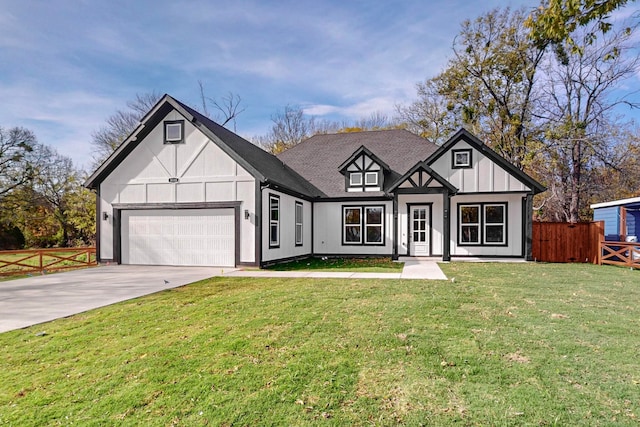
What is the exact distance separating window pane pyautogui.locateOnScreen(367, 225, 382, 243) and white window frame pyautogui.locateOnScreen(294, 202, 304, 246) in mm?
3004

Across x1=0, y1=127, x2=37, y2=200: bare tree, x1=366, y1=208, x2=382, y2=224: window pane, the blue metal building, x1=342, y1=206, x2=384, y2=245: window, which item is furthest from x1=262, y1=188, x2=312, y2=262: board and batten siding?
x1=0, y1=127, x2=37, y2=200: bare tree

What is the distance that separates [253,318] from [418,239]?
467 inches

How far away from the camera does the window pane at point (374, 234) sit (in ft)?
54.0

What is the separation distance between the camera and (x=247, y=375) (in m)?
3.74

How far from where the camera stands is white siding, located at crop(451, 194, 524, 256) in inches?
610

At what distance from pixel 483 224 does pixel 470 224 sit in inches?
20.5

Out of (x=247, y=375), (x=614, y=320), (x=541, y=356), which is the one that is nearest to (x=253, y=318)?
(x=247, y=375)

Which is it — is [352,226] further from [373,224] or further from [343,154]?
[343,154]

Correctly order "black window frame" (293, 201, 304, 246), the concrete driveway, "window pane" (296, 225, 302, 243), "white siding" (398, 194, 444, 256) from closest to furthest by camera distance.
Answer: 1. the concrete driveway
2. "black window frame" (293, 201, 304, 246)
3. "window pane" (296, 225, 302, 243)
4. "white siding" (398, 194, 444, 256)

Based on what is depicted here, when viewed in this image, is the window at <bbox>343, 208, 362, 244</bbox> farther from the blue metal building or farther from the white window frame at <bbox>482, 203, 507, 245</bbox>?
the blue metal building

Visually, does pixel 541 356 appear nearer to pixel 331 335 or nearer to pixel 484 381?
pixel 484 381

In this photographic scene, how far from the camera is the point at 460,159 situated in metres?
15.7

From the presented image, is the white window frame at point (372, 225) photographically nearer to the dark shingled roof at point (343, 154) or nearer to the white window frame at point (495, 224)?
the dark shingled roof at point (343, 154)

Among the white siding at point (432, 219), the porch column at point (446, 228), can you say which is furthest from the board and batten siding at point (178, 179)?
the porch column at point (446, 228)
